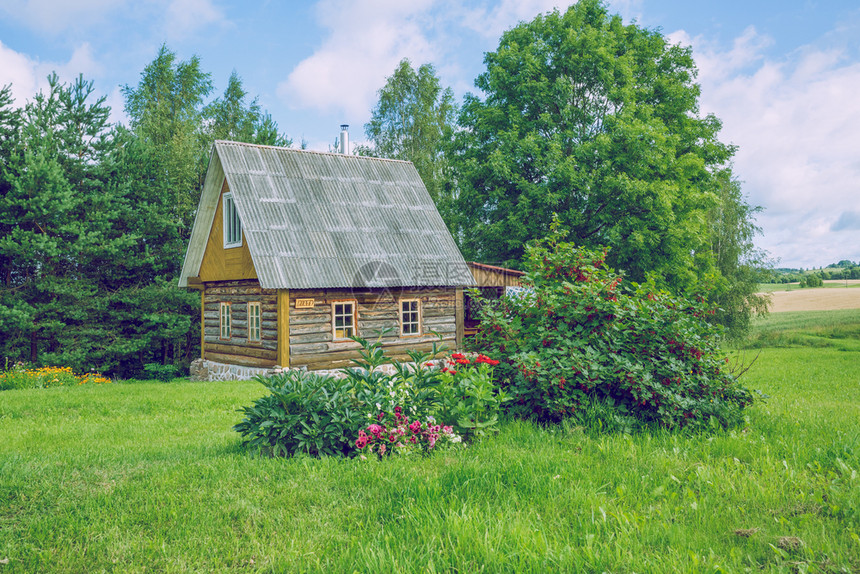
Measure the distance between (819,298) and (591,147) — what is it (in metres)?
Answer: 32.6

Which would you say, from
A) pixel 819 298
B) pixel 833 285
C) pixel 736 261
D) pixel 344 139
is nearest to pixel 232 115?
pixel 344 139

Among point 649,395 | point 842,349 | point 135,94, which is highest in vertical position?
point 135,94

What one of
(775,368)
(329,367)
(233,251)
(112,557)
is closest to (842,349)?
(775,368)

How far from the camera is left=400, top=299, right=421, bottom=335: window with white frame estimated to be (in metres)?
15.8

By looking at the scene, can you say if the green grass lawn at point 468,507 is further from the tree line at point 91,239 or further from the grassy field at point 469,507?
the tree line at point 91,239

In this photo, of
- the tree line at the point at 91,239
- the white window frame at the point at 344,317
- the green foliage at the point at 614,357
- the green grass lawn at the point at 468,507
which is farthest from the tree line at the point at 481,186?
the green grass lawn at the point at 468,507

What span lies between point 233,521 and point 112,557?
689 millimetres

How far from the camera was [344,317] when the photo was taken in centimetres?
1494

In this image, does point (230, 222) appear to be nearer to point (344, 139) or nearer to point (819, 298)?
point (344, 139)

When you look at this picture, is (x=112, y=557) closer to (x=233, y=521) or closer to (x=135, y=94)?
(x=233, y=521)

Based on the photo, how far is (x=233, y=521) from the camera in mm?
3668

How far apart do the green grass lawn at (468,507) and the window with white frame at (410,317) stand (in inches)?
398

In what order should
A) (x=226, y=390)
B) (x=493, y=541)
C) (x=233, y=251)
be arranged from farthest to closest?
(x=233, y=251) → (x=226, y=390) → (x=493, y=541)

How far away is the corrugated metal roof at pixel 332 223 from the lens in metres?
14.1
